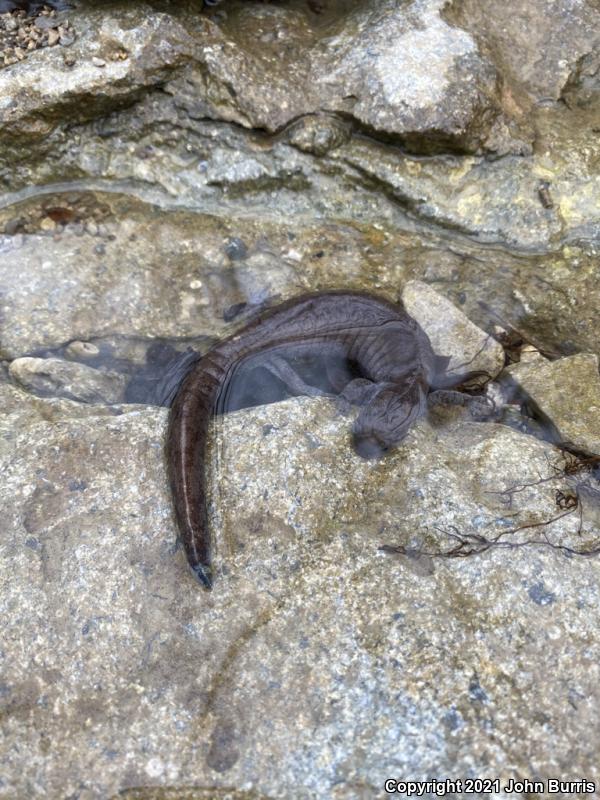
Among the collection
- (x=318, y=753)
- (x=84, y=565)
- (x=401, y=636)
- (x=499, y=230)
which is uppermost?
(x=499, y=230)

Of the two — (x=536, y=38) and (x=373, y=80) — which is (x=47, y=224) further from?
(x=536, y=38)

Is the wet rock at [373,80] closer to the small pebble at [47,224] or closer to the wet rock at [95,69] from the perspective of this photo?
the wet rock at [95,69]

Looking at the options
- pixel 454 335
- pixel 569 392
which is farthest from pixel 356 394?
pixel 569 392

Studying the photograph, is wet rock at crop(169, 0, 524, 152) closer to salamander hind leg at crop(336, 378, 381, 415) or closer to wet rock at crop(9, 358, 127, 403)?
salamander hind leg at crop(336, 378, 381, 415)

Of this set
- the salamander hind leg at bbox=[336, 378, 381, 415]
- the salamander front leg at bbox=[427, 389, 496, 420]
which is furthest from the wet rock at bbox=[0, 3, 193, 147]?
the salamander front leg at bbox=[427, 389, 496, 420]

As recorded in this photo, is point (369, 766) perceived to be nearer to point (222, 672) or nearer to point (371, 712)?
point (371, 712)

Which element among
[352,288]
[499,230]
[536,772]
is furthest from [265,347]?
[536,772]

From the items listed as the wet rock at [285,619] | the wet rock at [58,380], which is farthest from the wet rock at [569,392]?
the wet rock at [58,380]
